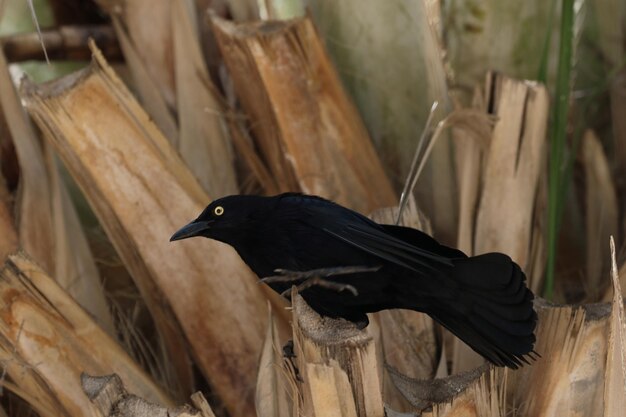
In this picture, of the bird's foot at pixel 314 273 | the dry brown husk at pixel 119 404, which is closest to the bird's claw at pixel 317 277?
the bird's foot at pixel 314 273

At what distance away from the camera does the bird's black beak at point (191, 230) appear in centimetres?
247

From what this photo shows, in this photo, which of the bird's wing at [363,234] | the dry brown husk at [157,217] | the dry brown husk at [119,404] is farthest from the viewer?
the dry brown husk at [157,217]

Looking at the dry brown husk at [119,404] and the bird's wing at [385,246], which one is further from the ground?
the bird's wing at [385,246]

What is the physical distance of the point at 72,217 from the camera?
9.82 feet

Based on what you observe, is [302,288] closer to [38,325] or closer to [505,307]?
[505,307]

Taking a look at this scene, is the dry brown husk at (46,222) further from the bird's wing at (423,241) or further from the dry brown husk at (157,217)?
the bird's wing at (423,241)

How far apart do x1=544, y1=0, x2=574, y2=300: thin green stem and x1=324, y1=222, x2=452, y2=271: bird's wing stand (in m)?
0.51

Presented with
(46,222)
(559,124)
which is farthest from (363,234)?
(46,222)

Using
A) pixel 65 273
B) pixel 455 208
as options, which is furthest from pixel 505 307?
pixel 65 273

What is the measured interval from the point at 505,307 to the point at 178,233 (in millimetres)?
730

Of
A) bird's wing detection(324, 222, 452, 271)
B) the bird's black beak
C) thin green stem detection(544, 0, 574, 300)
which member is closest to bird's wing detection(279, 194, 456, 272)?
bird's wing detection(324, 222, 452, 271)

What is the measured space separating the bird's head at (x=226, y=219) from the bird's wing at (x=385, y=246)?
197 millimetres

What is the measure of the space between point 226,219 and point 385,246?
0.38 meters

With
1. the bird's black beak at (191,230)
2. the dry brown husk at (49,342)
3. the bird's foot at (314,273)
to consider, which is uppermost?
the bird's black beak at (191,230)
